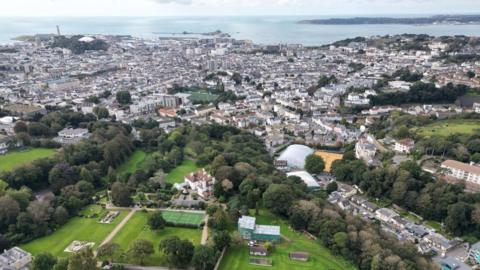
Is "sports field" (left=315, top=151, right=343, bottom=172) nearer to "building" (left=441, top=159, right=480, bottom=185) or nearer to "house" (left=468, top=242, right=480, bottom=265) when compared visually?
"building" (left=441, top=159, right=480, bottom=185)

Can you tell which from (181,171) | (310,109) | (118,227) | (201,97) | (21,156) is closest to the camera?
(118,227)

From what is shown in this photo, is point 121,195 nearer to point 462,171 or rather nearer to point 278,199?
point 278,199

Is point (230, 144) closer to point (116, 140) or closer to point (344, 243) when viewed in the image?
point (116, 140)

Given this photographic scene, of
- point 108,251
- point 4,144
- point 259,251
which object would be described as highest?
point 108,251

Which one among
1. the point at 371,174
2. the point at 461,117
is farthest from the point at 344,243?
the point at 461,117

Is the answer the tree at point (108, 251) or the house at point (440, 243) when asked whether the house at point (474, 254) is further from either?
the tree at point (108, 251)

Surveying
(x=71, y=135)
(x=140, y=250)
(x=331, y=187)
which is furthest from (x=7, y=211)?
(x=331, y=187)

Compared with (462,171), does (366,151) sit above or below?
below

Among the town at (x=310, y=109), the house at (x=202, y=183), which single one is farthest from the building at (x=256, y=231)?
the house at (x=202, y=183)
